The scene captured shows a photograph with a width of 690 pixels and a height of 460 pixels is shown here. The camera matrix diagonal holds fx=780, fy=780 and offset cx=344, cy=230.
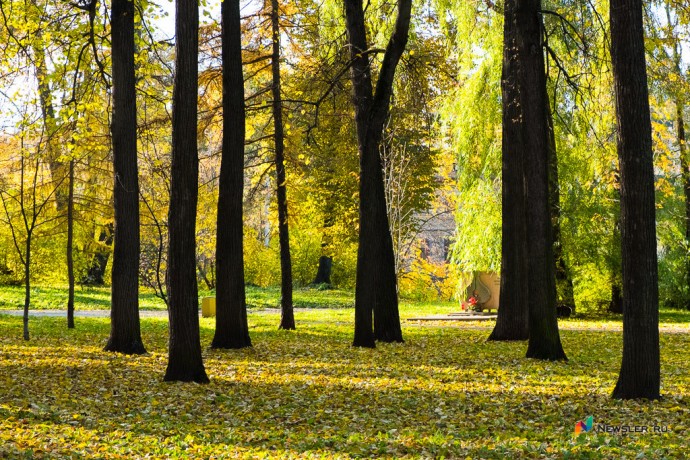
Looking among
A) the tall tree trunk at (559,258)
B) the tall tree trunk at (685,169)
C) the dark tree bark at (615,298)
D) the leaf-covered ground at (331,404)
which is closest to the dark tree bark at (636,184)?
the leaf-covered ground at (331,404)

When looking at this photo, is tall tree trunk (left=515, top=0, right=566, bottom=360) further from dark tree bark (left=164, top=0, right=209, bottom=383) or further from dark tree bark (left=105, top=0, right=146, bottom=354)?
dark tree bark (left=105, top=0, right=146, bottom=354)

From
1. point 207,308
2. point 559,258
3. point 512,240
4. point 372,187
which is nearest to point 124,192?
point 372,187

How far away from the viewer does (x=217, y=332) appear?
41.9 feet

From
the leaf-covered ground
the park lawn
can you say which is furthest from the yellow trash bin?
the leaf-covered ground

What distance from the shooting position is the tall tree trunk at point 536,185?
10.9 metres

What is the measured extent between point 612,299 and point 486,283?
4.36 metres

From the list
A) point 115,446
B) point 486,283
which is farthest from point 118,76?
point 486,283

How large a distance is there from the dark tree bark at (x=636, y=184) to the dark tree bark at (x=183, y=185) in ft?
15.0

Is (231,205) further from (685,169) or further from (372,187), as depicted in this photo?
(685,169)

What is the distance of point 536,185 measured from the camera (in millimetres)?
10930

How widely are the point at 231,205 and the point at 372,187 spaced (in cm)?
235

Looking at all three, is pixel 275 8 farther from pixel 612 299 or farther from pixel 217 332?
pixel 612 299

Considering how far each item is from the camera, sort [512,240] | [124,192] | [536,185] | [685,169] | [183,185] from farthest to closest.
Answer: [685,169] → [512,240] → [124,192] → [536,185] → [183,185]

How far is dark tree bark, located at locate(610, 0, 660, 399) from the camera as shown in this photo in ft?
24.9
